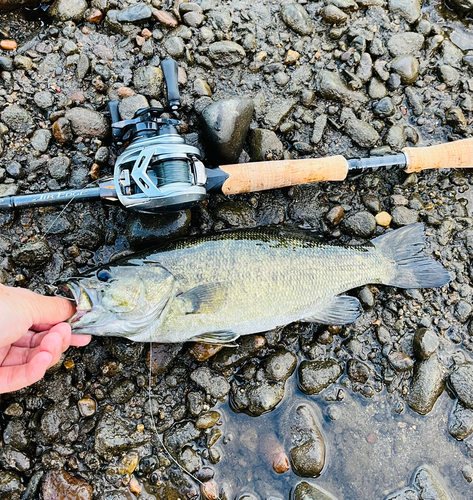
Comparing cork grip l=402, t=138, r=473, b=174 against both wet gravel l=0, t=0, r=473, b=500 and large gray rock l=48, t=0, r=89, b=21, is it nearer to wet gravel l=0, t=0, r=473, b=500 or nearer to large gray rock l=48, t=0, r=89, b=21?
wet gravel l=0, t=0, r=473, b=500

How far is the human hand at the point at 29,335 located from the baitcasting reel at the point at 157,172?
92 centimetres

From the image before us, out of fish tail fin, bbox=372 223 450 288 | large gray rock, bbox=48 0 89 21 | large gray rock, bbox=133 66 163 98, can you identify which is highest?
large gray rock, bbox=48 0 89 21

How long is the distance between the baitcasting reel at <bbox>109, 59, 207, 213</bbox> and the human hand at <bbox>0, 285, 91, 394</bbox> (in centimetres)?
92

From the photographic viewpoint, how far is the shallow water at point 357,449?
3418 millimetres

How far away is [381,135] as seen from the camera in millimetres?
4047

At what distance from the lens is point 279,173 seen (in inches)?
137

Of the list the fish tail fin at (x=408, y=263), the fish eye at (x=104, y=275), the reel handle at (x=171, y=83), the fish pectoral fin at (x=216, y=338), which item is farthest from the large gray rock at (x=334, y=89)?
the fish eye at (x=104, y=275)

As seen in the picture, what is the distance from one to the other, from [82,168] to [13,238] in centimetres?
88

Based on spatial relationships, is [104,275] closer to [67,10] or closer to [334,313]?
[334,313]

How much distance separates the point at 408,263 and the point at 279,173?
1.48 metres

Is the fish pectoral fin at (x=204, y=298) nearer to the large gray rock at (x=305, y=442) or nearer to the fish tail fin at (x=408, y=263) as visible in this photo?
the large gray rock at (x=305, y=442)

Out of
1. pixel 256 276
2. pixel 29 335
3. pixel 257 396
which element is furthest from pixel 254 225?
pixel 29 335

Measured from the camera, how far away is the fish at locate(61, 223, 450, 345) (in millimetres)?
3047

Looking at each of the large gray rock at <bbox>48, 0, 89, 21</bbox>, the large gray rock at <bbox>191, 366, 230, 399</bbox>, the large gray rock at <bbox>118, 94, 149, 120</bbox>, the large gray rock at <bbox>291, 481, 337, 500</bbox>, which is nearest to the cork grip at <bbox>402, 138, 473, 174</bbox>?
the large gray rock at <bbox>118, 94, 149, 120</bbox>
